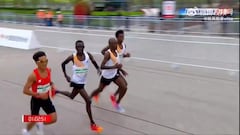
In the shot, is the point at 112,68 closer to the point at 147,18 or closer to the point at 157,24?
the point at 157,24

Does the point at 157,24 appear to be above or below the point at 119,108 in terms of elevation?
above

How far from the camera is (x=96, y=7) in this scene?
941 inches

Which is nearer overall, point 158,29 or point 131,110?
point 131,110

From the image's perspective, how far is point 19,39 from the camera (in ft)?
50.4

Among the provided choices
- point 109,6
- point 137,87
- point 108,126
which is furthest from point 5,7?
point 108,126

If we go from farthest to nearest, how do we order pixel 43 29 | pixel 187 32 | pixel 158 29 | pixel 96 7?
1. pixel 96 7
2. pixel 43 29
3. pixel 158 29
4. pixel 187 32

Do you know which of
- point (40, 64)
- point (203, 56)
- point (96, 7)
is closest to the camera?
point (40, 64)

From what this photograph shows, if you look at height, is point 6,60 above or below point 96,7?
below

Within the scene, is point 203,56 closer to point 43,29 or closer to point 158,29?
point 158,29

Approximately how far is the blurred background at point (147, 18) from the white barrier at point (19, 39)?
16.6 feet

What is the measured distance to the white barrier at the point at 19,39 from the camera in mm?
14836

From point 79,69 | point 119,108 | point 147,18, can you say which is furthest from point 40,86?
point 147,18

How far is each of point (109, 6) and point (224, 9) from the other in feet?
34.8

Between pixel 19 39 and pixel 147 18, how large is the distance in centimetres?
660
